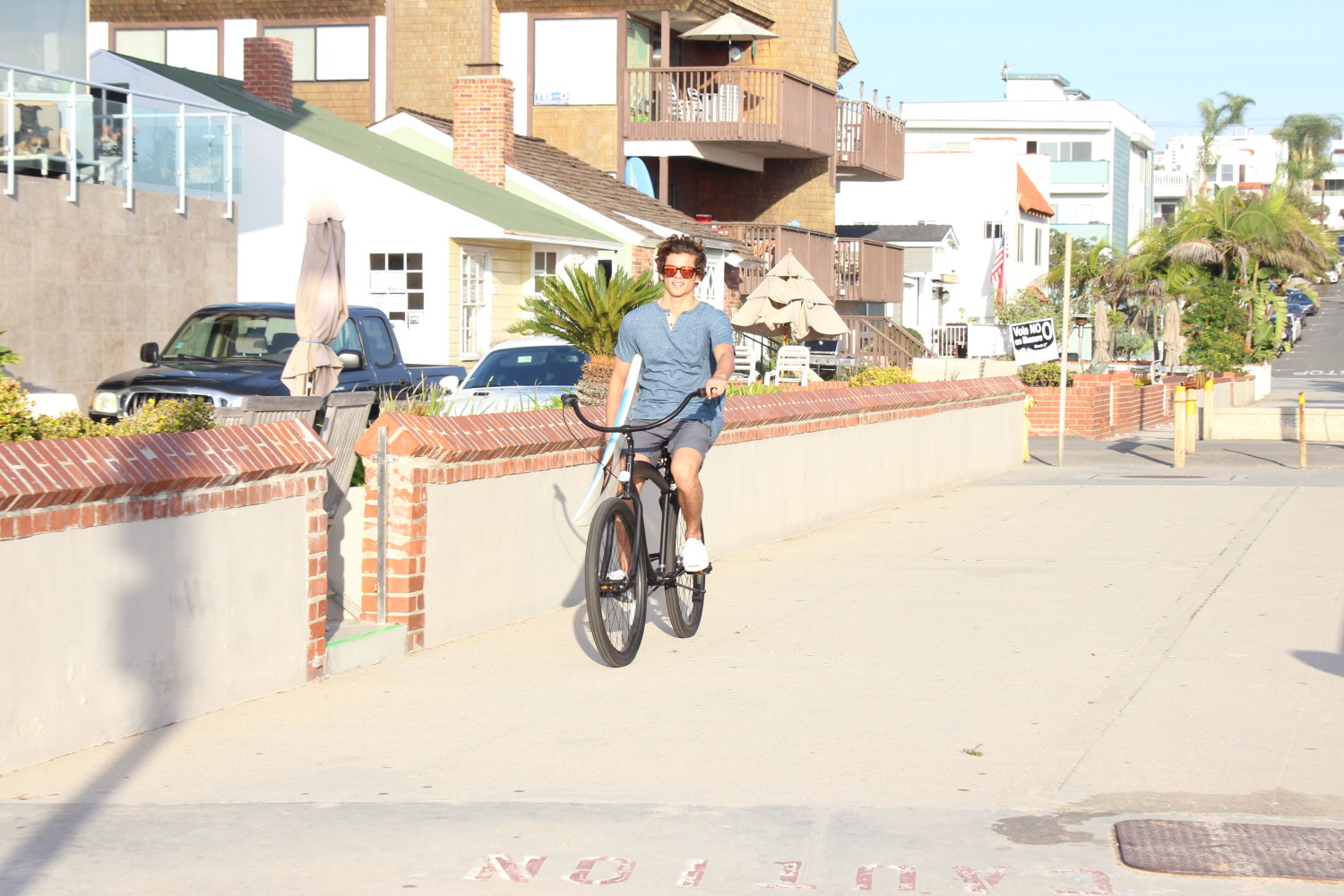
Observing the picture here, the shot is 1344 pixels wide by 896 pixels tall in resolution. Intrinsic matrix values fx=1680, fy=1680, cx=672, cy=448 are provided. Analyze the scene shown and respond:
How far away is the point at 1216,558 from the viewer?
1233 centimetres

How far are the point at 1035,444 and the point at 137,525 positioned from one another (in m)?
22.9

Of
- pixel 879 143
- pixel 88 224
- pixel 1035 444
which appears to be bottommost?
pixel 1035 444

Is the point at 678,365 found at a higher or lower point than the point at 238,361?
higher

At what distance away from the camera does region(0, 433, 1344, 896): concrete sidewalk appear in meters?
4.99

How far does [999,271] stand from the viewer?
193 ft

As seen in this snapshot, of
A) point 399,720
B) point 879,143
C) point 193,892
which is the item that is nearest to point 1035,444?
point 879,143

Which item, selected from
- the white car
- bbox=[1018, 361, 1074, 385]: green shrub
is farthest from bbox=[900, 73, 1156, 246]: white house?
the white car

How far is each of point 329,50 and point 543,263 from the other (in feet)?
26.1

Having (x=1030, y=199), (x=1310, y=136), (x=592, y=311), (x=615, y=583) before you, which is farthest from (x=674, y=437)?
A: (x=1310, y=136)

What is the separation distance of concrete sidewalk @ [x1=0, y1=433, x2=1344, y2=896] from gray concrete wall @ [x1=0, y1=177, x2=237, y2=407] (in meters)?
10.0

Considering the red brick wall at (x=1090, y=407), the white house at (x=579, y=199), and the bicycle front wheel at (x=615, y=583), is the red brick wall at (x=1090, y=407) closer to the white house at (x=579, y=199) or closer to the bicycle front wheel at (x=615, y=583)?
the white house at (x=579, y=199)

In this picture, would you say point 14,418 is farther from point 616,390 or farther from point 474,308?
point 474,308

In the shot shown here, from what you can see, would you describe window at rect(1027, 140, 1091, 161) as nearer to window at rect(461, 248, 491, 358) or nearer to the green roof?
the green roof

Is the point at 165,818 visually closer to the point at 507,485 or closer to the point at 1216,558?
the point at 507,485
